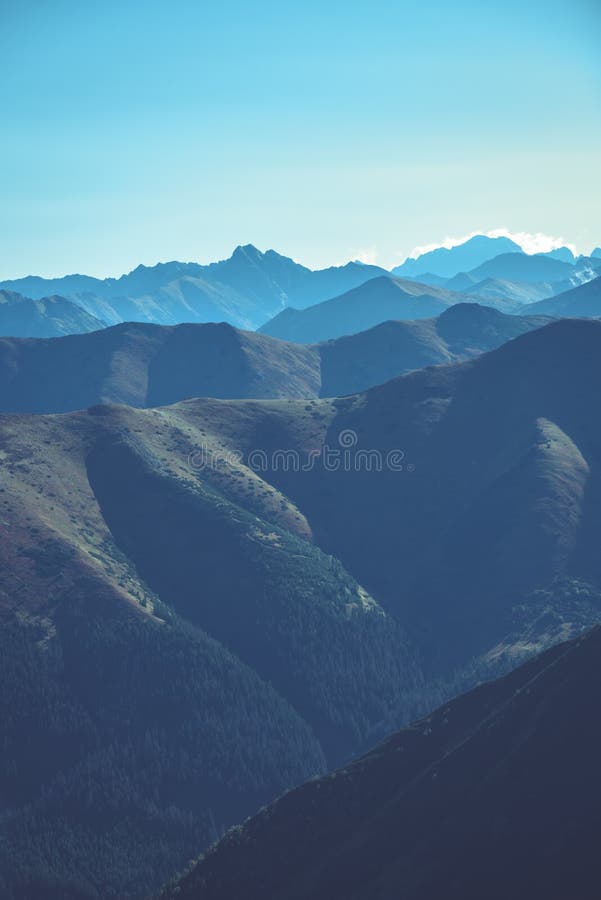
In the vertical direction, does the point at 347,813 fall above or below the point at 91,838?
above

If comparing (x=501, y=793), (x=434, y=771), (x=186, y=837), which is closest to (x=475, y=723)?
(x=434, y=771)

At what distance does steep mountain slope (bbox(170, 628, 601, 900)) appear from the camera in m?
109

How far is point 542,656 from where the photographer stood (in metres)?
151

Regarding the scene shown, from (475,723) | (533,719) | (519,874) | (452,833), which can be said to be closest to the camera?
(519,874)

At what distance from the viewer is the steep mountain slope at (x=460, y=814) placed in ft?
359

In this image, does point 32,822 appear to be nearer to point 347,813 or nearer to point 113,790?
point 113,790

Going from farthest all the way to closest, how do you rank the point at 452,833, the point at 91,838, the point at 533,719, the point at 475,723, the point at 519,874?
1. the point at 91,838
2. the point at 475,723
3. the point at 533,719
4. the point at 452,833
5. the point at 519,874

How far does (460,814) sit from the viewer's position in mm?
120938

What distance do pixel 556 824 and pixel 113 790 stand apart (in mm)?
122032

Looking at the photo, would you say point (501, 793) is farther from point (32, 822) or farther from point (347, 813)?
point (32, 822)

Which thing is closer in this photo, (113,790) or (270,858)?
(270,858)

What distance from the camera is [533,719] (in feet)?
425

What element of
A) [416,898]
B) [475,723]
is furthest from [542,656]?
[416,898]

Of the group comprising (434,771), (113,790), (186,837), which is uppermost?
(434,771)
